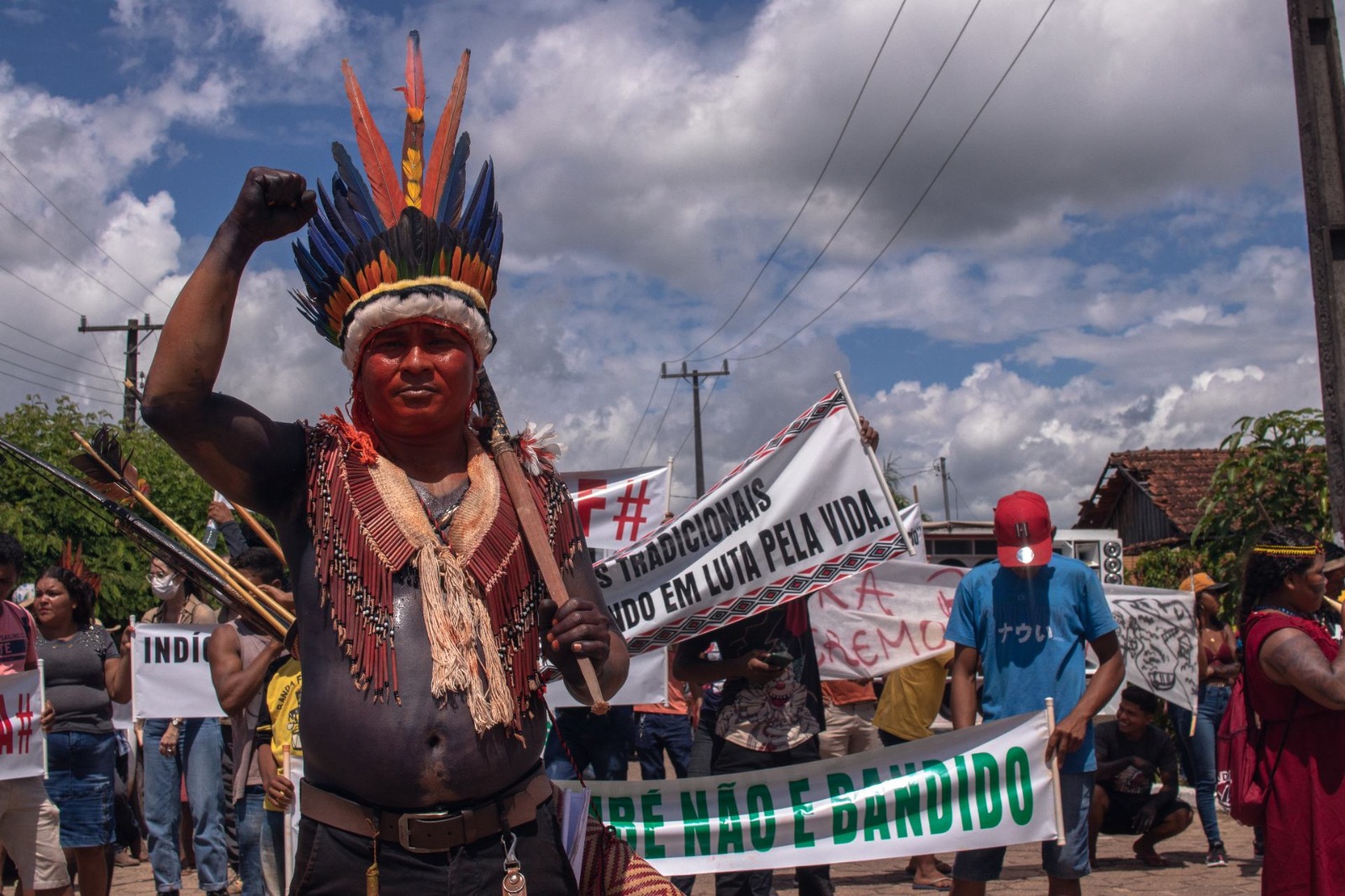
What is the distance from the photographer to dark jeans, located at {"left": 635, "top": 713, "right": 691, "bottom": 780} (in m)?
8.27

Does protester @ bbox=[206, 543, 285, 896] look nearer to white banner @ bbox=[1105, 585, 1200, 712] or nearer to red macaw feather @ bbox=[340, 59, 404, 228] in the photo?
red macaw feather @ bbox=[340, 59, 404, 228]

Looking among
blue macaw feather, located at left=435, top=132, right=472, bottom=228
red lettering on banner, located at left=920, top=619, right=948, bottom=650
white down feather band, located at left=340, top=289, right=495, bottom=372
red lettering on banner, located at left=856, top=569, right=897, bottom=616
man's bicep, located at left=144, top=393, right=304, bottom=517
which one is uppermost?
blue macaw feather, located at left=435, top=132, right=472, bottom=228

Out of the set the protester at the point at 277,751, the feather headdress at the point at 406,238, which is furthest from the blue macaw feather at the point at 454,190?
the protester at the point at 277,751

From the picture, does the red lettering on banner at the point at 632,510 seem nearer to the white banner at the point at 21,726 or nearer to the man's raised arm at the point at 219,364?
the white banner at the point at 21,726

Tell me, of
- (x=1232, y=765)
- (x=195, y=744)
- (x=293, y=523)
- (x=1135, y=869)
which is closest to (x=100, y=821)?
(x=195, y=744)

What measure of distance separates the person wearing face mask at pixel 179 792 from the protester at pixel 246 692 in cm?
71

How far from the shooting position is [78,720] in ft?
22.0

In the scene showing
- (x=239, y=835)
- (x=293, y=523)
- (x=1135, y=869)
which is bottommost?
(x=1135, y=869)

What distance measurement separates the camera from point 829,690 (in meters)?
7.84

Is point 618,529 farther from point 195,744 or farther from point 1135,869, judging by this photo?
point 1135,869

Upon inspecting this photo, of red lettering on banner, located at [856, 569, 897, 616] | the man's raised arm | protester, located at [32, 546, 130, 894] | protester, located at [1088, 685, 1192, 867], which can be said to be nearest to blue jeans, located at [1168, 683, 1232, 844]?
protester, located at [1088, 685, 1192, 867]

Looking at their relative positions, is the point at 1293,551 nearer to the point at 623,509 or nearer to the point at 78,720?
the point at 623,509

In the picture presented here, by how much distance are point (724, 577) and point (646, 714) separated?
2.60m

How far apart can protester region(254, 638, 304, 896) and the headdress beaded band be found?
3865 millimetres
